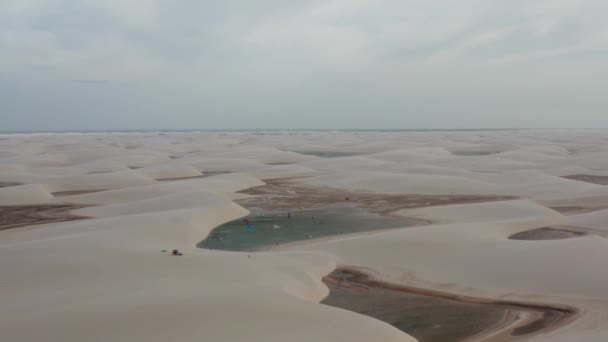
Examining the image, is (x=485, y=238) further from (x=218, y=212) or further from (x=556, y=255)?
(x=218, y=212)

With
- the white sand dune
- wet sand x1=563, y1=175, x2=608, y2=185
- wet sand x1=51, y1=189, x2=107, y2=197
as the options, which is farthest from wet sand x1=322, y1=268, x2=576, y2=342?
wet sand x1=563, y1=175, x2=608, y2=185

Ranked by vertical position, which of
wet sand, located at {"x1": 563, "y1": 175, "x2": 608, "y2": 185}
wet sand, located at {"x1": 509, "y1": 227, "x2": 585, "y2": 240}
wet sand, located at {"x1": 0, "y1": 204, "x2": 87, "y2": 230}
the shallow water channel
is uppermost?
wet sand, located at {"x1": 563, "y1": 175, "x2": 608, "y2": 185}

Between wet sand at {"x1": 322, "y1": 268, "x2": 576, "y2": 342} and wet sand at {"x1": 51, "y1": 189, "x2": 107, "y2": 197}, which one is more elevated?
wet sand at {"x1": 322, "y1": 268, "x2": 576, "y2": 342}

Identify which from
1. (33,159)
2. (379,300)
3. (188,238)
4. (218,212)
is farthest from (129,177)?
(379,300)

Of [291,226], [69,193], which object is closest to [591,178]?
[291,226]

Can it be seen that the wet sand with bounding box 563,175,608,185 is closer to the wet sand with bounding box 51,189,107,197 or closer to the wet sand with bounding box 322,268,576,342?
the wet sand with bounding box 322,268,576,342

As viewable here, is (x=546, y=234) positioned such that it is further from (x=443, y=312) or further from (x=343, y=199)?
(x=343, y=199)

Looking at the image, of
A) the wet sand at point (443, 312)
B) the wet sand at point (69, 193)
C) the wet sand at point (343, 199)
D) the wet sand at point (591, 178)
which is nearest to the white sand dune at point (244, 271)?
the wet sand at point (443, 312)
